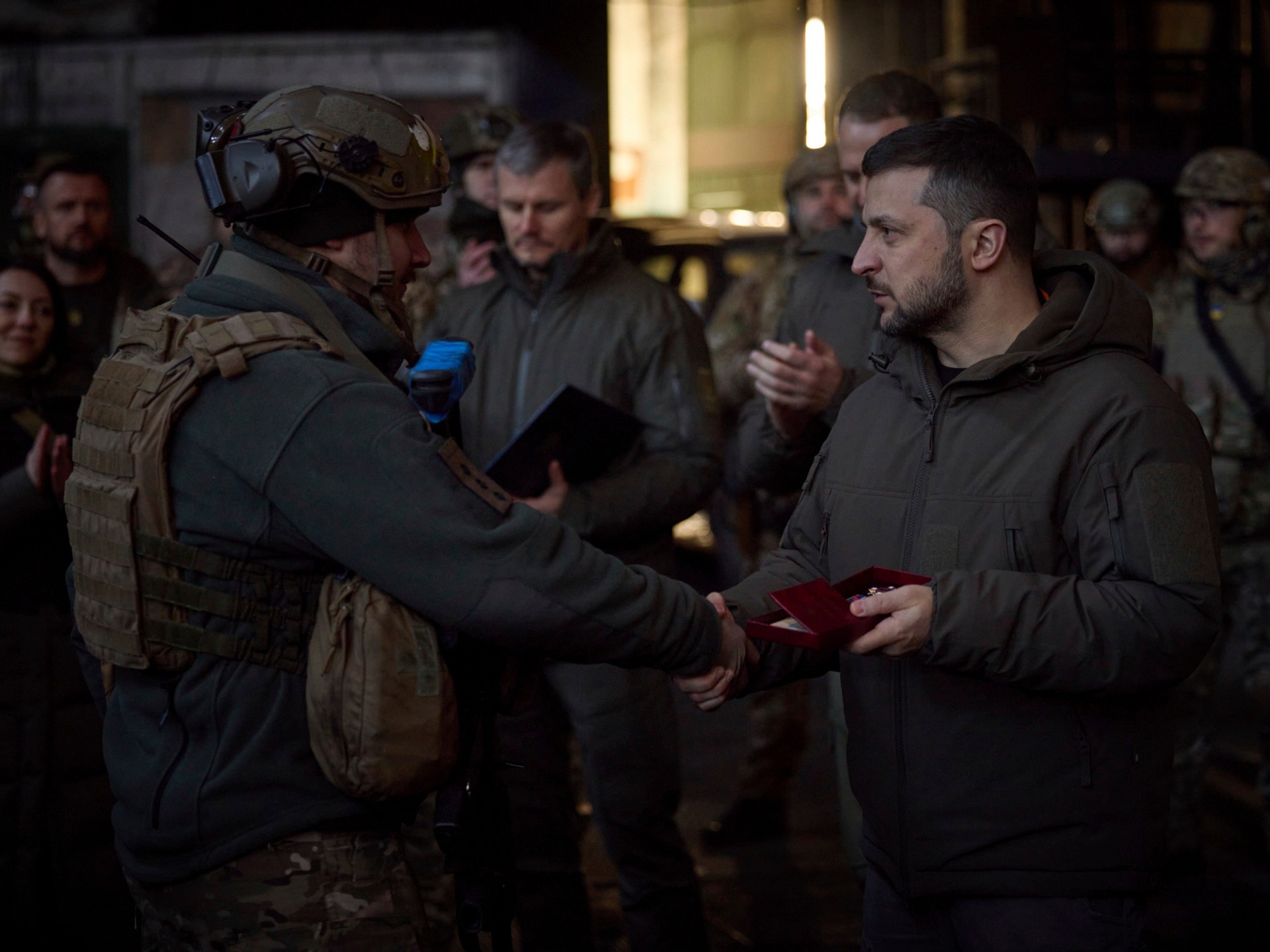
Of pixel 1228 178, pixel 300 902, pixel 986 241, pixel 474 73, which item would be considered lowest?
pixel 300 902

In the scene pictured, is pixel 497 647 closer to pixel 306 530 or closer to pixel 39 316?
pixel 306 530

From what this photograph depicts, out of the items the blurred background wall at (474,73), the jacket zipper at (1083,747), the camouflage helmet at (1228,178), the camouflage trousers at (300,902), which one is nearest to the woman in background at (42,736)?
the camouflage trousers at (300,902)

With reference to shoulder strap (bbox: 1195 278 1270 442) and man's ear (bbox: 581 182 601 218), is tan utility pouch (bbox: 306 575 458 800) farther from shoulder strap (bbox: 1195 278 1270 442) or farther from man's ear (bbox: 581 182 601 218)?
shoulder strap (bbox: 1195 278 1270 442)

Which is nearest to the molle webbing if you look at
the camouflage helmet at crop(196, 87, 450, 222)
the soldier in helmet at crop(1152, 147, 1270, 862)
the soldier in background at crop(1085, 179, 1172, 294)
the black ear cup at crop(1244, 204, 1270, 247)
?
the camouflage helmet at crop(196, 87, 450, 222)

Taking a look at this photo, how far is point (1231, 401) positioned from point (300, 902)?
4.54 m

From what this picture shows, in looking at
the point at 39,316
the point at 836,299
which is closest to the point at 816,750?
the point at 836,299

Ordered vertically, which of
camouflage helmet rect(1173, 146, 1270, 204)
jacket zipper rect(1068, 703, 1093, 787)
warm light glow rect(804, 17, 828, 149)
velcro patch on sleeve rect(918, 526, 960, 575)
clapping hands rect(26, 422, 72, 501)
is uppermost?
warm light glow rect(804, 17, 828, 149)

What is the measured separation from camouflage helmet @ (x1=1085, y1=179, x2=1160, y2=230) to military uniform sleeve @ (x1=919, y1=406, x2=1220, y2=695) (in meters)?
5.23

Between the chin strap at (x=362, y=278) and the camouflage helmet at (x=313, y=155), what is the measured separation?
0.04 meters

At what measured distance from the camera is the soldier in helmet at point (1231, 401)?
5305mm

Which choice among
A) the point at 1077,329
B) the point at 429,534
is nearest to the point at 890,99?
the point at 1077,329

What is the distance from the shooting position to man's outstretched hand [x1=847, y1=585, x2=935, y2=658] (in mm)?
2330

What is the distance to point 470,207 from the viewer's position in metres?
5.29

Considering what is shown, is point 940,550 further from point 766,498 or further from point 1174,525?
point 766,498
